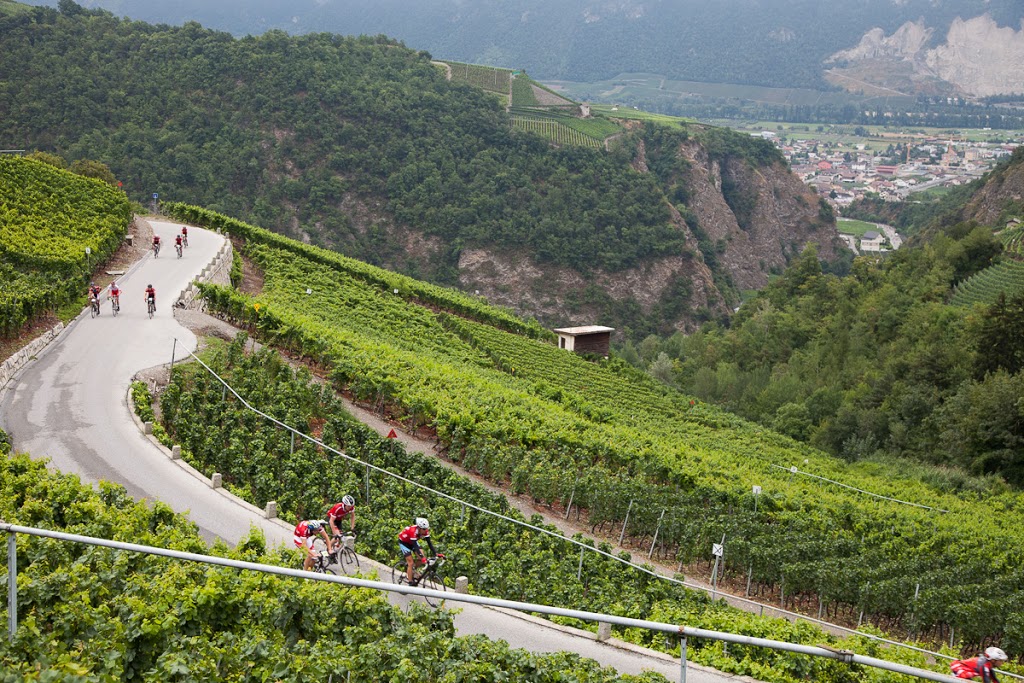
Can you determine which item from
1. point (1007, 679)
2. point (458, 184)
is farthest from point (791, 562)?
point (458, 184)

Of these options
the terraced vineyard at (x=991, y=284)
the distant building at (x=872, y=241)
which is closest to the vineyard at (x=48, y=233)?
the terraced vineyard at (x=991, y=284)

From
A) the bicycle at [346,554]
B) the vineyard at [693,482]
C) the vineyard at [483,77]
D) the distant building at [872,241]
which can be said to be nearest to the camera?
the bicycle at [346,554]

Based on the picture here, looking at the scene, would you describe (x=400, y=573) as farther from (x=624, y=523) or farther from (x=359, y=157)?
(x=359, y=157)

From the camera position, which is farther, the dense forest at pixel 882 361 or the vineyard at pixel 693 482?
the dense forest at pixel 882 361

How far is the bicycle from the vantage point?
16203 mm

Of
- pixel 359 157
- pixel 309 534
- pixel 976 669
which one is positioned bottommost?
pixel 309 534

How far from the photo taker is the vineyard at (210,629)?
10945 mm

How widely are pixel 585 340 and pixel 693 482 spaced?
29657 mm

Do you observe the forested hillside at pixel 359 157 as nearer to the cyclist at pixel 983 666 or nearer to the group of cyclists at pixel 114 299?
the group of cyclists at pixel 114 299

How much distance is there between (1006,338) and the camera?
1740 inches

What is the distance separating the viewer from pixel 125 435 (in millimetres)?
22594

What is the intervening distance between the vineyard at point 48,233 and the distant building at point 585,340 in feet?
82.9

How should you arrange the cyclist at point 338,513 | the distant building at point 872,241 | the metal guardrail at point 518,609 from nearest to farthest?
1. the metal guardrail at point 518,609
2. the cyclist at point 338,513
3. the distant building at point 872,241

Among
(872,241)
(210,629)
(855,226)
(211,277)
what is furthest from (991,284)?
(855,226)
